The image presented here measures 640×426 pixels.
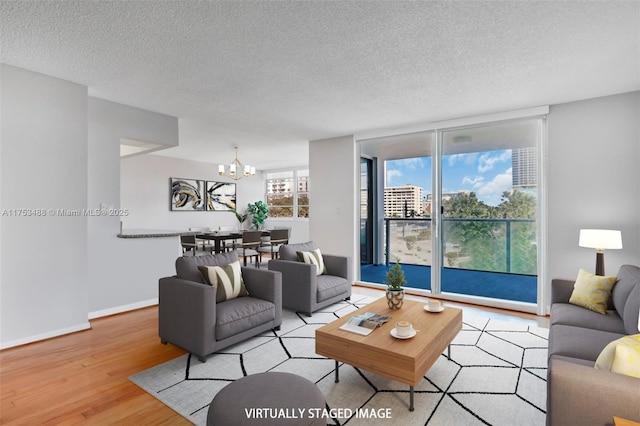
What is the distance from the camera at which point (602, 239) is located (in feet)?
10.5

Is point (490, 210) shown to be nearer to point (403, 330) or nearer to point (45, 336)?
point (403, 330)

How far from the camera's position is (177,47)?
2.55 m

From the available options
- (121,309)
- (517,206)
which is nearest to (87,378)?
(121,309)

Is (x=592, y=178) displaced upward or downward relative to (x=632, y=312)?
upward

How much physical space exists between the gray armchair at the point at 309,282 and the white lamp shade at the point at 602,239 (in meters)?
2.59

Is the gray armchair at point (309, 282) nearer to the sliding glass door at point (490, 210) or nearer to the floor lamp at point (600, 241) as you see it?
the sliding glass door at point (490, 210)

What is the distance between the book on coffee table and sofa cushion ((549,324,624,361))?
3.54 ft

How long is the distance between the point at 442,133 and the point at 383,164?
1335 mm

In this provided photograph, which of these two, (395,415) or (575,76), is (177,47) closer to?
(395,415)

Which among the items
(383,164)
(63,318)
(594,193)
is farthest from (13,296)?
(594,193)

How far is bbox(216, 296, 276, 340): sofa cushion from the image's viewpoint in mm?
2695

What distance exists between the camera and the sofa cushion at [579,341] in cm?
191

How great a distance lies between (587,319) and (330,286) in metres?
2.45

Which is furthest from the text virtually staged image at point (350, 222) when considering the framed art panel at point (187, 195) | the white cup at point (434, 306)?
the framed art panel at point (187, 195)
